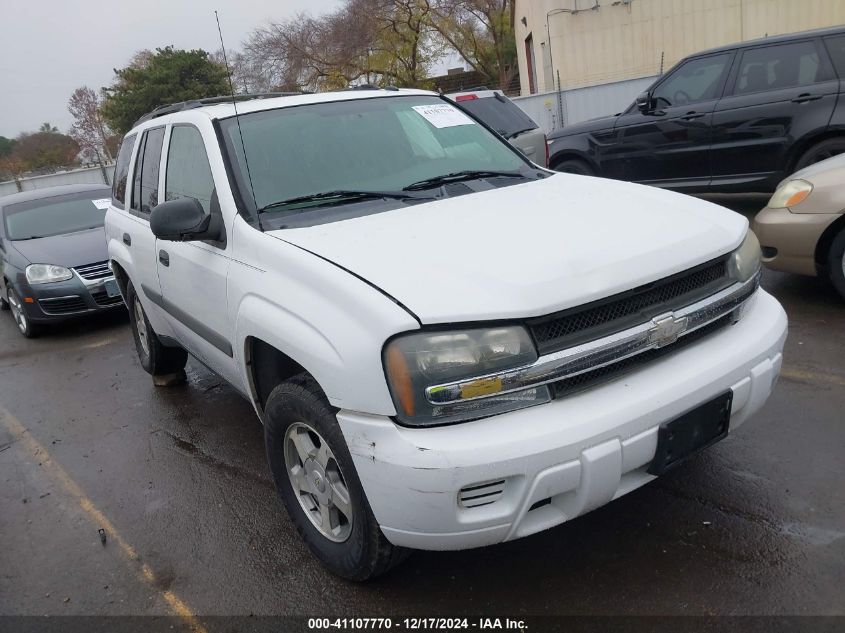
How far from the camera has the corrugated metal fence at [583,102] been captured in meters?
17.6

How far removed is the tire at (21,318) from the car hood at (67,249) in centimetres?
46

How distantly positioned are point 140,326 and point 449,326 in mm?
3737

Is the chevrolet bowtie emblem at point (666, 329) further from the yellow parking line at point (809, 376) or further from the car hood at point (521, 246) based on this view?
the yellow parking line at point (809, 376)

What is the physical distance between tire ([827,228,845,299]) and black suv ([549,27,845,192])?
7.92 feet

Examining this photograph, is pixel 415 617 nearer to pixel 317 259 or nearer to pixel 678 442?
pixel 678 442

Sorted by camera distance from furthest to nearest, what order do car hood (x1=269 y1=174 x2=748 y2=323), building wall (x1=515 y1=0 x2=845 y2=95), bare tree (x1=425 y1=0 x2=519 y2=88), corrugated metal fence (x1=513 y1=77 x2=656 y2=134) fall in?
bare tree (x1=425 y1=0 x2=519 y2=88) → building wall (x1=515 y1=0 x2=845 y2=95) → corrugated metal fence (x1=513 y1=77 x2=656 y2=134) → car hood (x1=269 y1=174 x2=748 y2=323)

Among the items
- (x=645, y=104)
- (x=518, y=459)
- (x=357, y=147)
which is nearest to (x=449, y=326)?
(x=518, y=459)

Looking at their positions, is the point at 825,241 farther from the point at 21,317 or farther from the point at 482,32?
the point at 482,32

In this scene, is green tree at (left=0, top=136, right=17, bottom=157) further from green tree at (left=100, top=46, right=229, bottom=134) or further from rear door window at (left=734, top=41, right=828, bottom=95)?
rear door window at (left=734, top=41, right=828, bottom=95)

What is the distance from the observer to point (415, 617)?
255 centimetres

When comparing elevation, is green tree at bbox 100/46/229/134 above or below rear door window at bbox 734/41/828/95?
above

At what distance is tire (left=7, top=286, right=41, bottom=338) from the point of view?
744 cm

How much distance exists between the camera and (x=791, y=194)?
4.84 meters

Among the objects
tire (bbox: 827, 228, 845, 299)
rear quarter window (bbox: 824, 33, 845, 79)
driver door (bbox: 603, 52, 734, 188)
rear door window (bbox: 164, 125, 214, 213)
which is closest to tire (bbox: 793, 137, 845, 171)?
rear quarter window (bbox: 824, 33, 845, 79)
